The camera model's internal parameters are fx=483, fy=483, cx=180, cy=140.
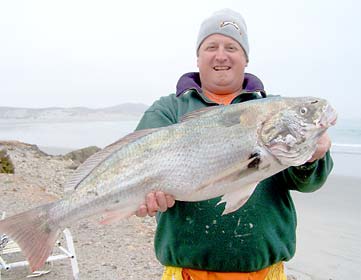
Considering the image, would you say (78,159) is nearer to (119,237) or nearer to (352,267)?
(119,237)

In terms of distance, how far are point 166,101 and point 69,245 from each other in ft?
10.5

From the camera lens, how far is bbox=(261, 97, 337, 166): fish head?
316 centimetres

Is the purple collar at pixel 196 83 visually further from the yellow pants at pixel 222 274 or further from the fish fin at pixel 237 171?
the yellow pants at pixel 222 274

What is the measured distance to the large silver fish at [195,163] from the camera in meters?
3.17

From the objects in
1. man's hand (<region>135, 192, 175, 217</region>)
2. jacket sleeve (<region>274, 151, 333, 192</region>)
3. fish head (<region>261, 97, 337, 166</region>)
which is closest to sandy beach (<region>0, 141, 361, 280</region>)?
man's hand (<region>135, 192, 175, 217</region>)

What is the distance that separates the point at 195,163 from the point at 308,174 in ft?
Result: 2.64

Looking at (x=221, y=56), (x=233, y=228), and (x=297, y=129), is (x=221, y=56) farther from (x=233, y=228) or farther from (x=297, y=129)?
(x=233, y=228)

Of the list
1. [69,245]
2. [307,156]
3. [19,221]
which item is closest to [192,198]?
[307,156]

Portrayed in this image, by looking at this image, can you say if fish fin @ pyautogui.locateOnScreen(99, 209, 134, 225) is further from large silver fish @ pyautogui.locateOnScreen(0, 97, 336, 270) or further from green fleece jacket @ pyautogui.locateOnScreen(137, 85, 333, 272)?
green fleece jacket @ pyautogui.locateOnScreen(137, 85, 333, 272)

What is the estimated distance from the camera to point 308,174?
3.35 metres

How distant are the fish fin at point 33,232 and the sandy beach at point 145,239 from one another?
3.51 metres

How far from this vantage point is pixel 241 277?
11.0ft

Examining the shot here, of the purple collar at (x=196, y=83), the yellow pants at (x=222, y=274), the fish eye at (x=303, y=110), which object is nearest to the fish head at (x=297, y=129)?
the fish eye at (x=303, y=110)

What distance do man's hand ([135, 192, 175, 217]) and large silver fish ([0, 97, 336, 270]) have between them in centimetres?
4
